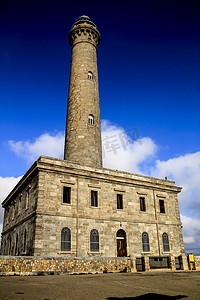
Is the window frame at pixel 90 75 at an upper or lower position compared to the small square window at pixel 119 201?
upper

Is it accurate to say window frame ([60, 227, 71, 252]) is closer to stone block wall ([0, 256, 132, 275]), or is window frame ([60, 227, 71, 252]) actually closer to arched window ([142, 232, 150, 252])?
stone block wall ([0, 256, 132, 275])

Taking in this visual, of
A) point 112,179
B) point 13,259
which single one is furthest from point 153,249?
point 13,259

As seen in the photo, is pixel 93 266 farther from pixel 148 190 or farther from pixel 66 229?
pixel 148 190

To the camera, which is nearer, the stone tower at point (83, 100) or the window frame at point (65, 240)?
the window frame at point (65, 240)

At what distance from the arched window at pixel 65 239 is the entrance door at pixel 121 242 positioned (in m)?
4.35

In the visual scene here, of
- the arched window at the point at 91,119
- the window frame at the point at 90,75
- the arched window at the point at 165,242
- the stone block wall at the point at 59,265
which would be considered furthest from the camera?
the window frame at the point at 90,75

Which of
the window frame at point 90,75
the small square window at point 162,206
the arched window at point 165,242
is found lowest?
the arched window at point 165,242

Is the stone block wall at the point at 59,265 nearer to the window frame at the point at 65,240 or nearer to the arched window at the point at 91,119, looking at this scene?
the window frame at the point at 65,240

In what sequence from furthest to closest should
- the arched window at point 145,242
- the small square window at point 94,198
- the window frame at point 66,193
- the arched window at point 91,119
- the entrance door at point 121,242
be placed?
the arched window at point 91,119 → the arched window at point 145,242 → the small square window at point 94,198 → the entrance door at point 121,242 → the window frame at point 66,193

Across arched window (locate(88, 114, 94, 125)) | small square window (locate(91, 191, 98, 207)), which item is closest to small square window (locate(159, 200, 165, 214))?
small square window (locate(91, 191, 98, 207))

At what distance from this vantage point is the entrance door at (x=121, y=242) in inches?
756

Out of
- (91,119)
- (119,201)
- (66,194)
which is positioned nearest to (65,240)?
(66,194)

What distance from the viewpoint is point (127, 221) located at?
800 inches

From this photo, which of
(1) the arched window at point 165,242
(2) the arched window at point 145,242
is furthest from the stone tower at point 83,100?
(1) the arched window at point 165,242
